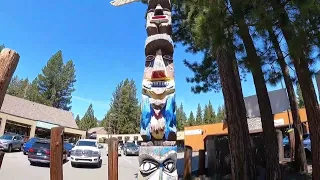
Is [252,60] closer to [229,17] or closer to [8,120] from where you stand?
[229,17]

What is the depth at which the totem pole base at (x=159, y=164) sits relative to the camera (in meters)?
6.43

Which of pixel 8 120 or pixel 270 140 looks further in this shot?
pixel 8 120

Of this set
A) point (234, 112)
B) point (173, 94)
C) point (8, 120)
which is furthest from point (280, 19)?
point (8, 120)

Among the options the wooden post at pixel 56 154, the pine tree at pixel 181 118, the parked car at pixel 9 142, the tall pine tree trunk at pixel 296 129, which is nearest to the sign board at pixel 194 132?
the parked car at pixel 9 142

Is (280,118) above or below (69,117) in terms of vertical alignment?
below

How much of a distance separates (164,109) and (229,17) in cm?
277

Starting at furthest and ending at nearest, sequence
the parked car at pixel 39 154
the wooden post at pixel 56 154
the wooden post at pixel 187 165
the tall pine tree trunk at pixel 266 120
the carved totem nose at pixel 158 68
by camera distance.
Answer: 1. the parked car at pixel 39 154
2. the wooden post at pixel 187 165
3. the tall pine tree trunk at pixel 266 120
4. the carved totem nose at pixel 158 68
5. the wooden post at pixel 56 154

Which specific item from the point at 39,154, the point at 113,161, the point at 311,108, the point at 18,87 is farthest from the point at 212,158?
the point at 18,87

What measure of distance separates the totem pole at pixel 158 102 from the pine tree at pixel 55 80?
6136 centimetres

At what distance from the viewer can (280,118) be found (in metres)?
29.6

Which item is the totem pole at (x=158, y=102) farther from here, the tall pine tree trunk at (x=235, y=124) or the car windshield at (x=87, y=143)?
the car windshield at (x=87, y=143)

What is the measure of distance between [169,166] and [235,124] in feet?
12.5

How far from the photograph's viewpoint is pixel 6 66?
3352 millimetres

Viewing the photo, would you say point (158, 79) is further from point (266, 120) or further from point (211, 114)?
point (211, 114)
